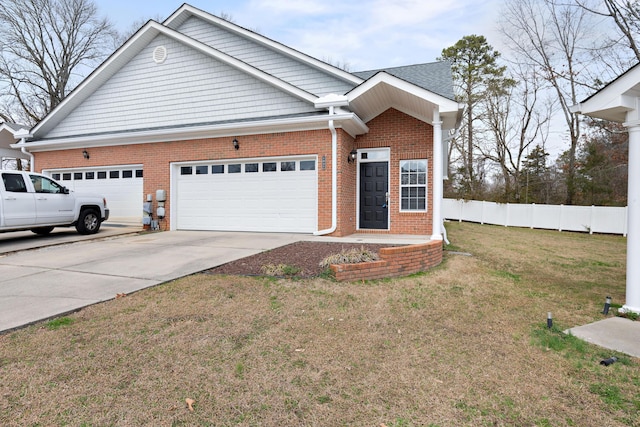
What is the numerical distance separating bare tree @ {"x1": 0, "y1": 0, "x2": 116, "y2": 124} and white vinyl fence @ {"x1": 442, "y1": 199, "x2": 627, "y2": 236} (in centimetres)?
2934

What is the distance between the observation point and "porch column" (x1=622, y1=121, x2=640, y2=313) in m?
4.53

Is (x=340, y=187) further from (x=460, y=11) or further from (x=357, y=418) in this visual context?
(x=460, y=11)

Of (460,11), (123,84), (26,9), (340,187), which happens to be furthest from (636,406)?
(26,9)

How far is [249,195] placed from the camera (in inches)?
432

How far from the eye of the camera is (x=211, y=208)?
11445mm

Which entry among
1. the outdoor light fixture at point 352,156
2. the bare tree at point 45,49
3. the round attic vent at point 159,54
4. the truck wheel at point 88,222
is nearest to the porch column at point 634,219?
the outdoor light fixture at point 352,156

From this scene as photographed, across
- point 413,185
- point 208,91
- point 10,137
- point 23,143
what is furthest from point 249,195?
point 10,137

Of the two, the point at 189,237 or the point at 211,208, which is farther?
the point at 211,208

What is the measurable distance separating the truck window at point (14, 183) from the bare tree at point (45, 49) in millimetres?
22040

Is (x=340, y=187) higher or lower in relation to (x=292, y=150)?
lower

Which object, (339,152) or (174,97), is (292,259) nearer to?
(339,152)

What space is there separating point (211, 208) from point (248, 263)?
5.60 meters

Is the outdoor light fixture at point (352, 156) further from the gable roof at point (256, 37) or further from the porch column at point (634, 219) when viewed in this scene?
the porch column at point (634, 219)

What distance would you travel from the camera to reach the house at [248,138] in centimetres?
989
